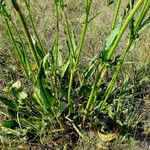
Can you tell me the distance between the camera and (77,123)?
5.57 ft

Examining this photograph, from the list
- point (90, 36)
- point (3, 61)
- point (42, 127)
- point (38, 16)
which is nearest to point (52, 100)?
point (42, 127)

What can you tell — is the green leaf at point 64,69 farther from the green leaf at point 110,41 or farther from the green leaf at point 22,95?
the green leaf at point 110,41

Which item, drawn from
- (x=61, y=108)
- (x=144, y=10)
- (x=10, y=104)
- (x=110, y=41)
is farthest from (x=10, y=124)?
(x=144, y=10)

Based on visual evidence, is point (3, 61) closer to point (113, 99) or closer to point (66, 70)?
point (66, 70)

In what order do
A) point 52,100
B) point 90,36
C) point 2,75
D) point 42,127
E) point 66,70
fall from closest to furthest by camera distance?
1. point 52,100
2. point 42,127
3. point 66,70
4. point 2,75
5. point 90,36

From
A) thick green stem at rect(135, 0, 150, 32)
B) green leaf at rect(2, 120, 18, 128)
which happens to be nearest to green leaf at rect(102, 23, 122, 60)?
thick green stem at rect(135, 0, 150, 32)

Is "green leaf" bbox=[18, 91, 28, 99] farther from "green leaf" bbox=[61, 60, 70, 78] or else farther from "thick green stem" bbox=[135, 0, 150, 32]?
"thick green stem" bbox=[135, 0, 150, 32]

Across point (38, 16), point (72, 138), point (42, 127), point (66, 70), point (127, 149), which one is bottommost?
point (127, 149)

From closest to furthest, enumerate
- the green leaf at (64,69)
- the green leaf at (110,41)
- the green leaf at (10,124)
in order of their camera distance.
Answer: the green leaf at (110,41) → the green leaf at (10,124) → the green leaf at (64,69)

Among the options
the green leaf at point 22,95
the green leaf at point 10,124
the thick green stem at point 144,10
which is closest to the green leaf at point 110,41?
the thick green stem at point 144,10

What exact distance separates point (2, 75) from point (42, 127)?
528 millimetres

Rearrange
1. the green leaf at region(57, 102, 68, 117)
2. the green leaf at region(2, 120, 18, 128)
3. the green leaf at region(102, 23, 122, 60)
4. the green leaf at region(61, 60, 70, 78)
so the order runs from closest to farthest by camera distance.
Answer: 1. the green leaf at region(102, 23, 122, 60)
2. the green leaf at region(57, 102, 68, 117)
3. the green leaf at region(2, 120, 18, 128)
4. the green leaf at region(61, 60, 70, 78)

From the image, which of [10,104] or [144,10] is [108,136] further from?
[144,10]

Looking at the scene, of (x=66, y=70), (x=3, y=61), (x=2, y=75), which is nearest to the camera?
(x=66, y=70)
